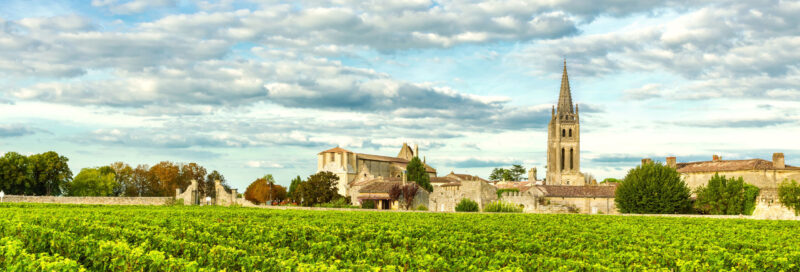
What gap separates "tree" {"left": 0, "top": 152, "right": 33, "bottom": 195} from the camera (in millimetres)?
72963

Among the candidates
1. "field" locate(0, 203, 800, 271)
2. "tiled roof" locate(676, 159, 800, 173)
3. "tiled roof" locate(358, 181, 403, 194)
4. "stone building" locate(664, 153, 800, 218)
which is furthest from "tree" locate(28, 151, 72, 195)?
"tiled roof" locate(676, 159, 800, 173)

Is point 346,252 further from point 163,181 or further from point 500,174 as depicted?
point 500,174

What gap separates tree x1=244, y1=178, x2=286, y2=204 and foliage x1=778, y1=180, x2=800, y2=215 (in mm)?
83031

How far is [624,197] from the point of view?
5566 cm

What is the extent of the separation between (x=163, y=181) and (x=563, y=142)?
77.1 m

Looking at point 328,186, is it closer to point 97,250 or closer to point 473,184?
point 473,184

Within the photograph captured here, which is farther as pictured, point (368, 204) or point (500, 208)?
point (368, 204)

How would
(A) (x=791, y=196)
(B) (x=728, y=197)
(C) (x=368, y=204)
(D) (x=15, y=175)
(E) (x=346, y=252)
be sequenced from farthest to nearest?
(D) (x=15, y=175), (C) (x=368, y=204), (B) (x=728, y=197), (A) (x=791, y=196), (E) (x=346, y=252)

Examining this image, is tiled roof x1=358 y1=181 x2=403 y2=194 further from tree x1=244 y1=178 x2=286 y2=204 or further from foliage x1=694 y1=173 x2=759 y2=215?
tree x1=244 y1=178 x2=286 y2=204

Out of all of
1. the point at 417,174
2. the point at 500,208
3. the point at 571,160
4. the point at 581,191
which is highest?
the point at 571,160

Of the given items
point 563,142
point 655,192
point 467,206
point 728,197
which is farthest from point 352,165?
point 728,197

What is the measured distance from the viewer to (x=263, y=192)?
115 metres

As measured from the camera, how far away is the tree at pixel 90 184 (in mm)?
86875

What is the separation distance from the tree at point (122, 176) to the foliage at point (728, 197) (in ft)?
266
